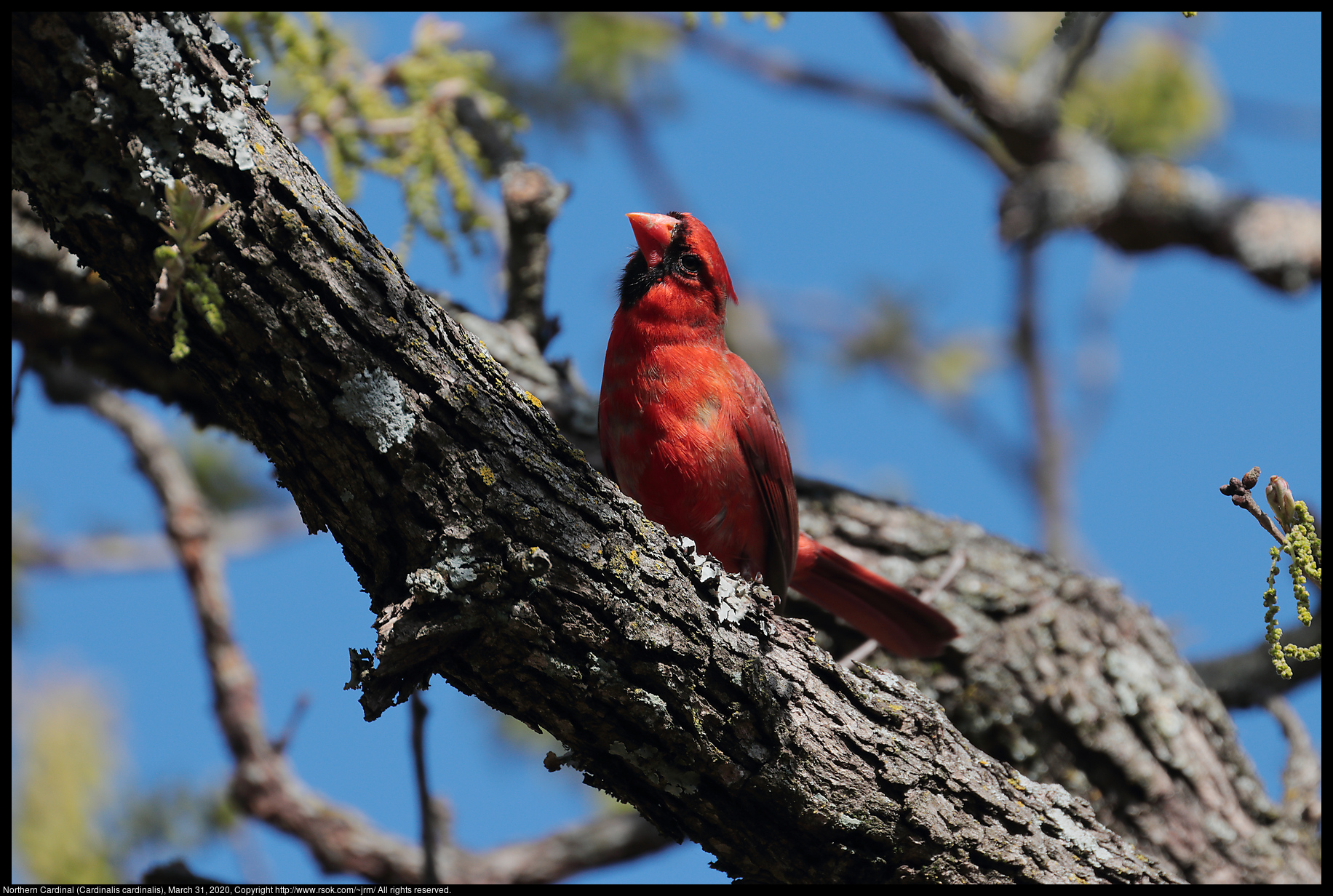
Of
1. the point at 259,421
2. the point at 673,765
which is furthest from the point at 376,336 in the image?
the point at 673,765

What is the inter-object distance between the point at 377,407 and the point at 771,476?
1777mm

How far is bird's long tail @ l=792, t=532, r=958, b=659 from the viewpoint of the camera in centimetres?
388

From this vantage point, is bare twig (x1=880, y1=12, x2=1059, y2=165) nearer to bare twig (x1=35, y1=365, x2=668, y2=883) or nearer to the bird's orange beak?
the bird's orange beak

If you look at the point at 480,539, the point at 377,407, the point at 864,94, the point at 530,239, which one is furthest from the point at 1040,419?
the point at 377,407

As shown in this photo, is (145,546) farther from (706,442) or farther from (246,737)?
→ (706,442)

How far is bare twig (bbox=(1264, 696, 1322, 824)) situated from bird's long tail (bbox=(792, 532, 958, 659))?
1610mm

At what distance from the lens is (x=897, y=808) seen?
2689 millimetres

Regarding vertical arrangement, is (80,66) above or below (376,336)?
above

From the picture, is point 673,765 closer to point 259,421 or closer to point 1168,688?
point 259,421

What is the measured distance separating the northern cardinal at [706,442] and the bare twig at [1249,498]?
5.90 feet

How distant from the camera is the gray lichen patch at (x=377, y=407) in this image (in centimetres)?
212

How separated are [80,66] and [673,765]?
6.27 ft

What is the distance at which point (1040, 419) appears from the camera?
830 cm

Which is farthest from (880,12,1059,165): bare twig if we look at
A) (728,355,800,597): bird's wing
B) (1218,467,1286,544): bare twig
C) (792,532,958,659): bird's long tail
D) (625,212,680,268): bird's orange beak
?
(1218,467,1286,544): bare twig
